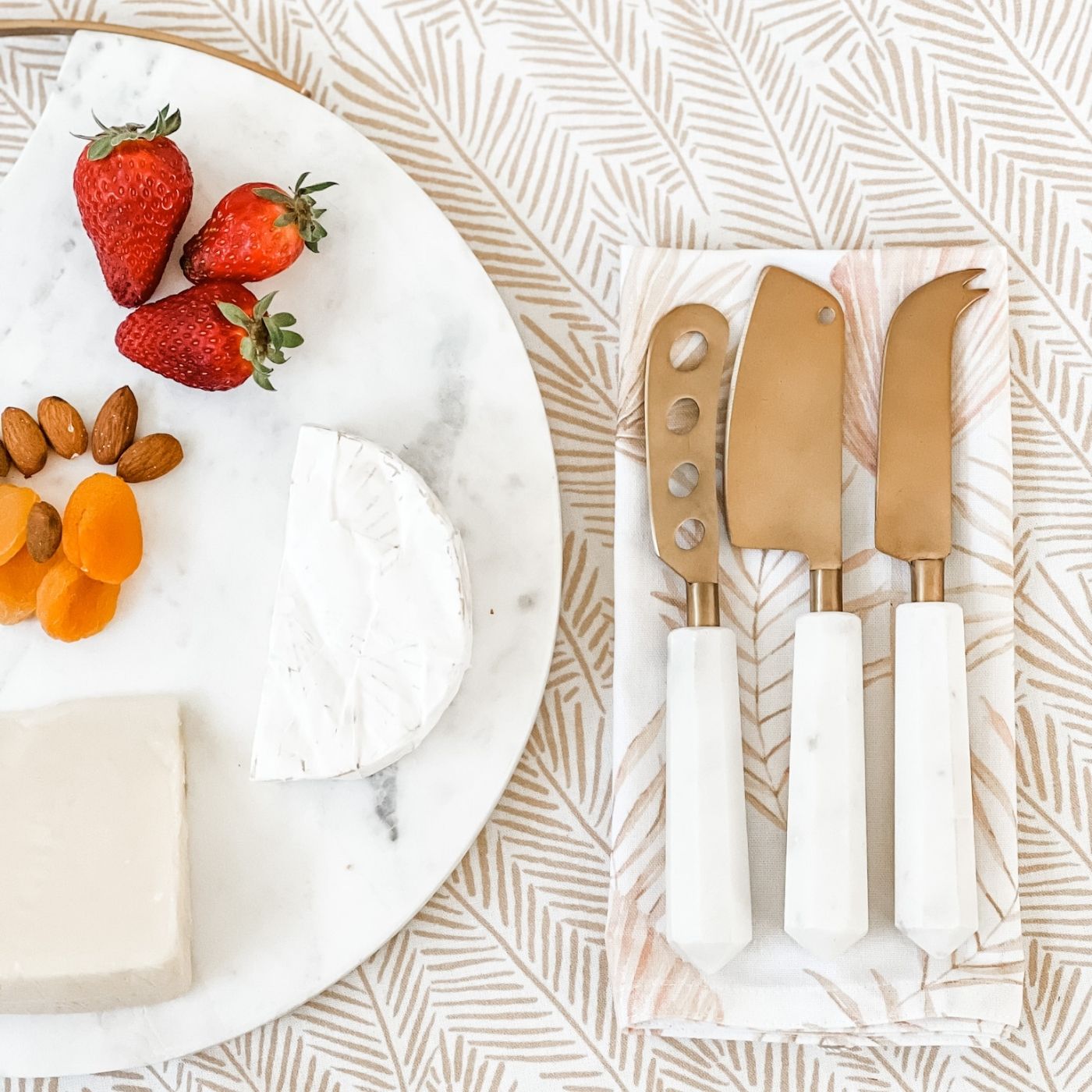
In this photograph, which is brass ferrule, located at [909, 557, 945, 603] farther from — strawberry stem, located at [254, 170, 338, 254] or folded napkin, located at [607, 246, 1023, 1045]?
strawberry stem, located at [254, 170, 338, 254]

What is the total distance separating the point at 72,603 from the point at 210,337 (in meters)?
0.26

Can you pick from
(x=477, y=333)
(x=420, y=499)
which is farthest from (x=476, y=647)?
(x=477, y=333)

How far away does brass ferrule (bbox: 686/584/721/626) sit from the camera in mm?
869

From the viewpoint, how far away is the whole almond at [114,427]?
0.90 m

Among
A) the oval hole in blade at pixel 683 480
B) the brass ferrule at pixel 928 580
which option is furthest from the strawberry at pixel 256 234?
the brass ferrule at pixel 928 580

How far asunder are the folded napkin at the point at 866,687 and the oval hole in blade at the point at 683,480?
0.03 m

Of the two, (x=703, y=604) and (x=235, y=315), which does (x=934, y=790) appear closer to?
(x=703, y=604)

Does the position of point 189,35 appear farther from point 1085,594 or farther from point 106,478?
point 1085,594

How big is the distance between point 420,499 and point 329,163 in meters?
0.33

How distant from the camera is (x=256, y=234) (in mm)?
856

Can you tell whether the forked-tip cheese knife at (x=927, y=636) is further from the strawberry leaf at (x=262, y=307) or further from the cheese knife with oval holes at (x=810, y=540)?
the strawberry leaf at (x=262, y=307)

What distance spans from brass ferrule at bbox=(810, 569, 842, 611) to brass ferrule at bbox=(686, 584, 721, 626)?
0.08 meters

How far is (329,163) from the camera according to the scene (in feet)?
3.01

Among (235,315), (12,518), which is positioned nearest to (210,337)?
(235,315)
